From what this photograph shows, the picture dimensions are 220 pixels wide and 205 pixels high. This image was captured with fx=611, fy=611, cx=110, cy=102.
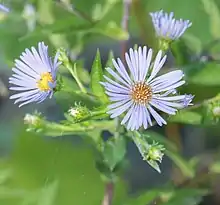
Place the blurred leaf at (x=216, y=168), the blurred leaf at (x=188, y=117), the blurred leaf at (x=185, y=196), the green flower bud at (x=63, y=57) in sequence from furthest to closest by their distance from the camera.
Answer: the blurred leaf at (x=216, y=168)
the blurred leaf at (x=185, y=196)
the blurred leaf at (x=188, y=117)
the green flower bud at (x=63, y=57)

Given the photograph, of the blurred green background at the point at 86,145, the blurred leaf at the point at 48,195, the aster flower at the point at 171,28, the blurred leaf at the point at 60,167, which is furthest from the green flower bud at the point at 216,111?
the blurred leaf at the point at 60,167

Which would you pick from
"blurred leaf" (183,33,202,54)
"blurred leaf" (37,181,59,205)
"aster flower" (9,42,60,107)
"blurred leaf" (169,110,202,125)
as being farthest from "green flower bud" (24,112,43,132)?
"blurred leaf" (183,33,202,54)

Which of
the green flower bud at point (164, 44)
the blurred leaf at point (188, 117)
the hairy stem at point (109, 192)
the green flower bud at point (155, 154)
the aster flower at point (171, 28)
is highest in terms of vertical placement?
the aster flower at point (171, 28)

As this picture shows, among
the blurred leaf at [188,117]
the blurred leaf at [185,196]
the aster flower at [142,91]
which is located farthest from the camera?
the blurred leaf at [185,196]

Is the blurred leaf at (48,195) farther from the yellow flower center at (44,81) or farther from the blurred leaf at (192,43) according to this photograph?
the blurred leaf at (192,43)

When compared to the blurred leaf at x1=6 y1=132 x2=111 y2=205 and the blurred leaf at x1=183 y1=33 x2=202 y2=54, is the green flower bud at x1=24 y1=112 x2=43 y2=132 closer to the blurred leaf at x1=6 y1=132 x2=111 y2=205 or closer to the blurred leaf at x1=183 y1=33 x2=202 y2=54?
the blurred leaf at x1=6 y1=132 x2=111 y2=205

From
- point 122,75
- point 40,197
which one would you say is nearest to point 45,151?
point 40,197
